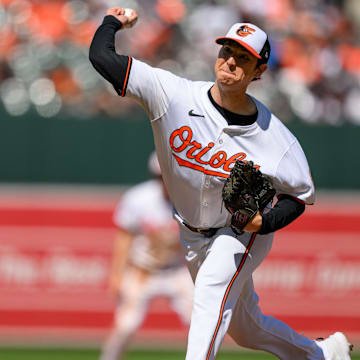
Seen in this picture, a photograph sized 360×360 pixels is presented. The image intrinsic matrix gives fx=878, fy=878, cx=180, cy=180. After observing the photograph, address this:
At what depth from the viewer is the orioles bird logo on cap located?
14.8 feet

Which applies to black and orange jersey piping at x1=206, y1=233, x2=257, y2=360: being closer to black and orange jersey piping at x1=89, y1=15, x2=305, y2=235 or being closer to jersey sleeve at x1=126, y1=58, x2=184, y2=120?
black and orange jersey piping at x1=89, y1=15, x2=305, y2=235

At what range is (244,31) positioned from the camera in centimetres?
454

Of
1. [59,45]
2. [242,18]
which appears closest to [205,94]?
[59,45]

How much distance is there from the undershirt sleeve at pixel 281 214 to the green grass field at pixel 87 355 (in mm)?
4258

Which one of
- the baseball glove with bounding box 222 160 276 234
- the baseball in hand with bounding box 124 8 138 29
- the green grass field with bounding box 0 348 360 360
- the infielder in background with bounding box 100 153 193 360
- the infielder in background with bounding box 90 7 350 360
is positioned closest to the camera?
the baseball glove with bounding box 222 160 276 234

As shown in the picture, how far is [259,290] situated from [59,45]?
3582mm

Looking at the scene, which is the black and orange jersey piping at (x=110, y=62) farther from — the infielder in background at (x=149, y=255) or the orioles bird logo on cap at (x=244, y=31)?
the infielder in background at (x=149, y=255)

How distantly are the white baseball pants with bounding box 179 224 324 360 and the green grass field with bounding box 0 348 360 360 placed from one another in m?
3.69

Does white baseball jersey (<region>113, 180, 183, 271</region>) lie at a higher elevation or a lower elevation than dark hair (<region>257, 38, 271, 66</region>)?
lower

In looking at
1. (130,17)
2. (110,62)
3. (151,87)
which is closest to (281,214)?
(151,87)

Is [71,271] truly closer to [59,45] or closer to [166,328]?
[166,328]

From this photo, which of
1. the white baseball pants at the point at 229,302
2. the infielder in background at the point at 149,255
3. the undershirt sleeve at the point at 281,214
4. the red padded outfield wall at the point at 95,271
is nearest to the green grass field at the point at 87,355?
the red padded outfield wall at the point at 95,271

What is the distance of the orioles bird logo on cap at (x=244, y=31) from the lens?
4.51m

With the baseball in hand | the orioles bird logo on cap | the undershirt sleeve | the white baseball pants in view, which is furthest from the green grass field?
the orioles bird logo on cap
